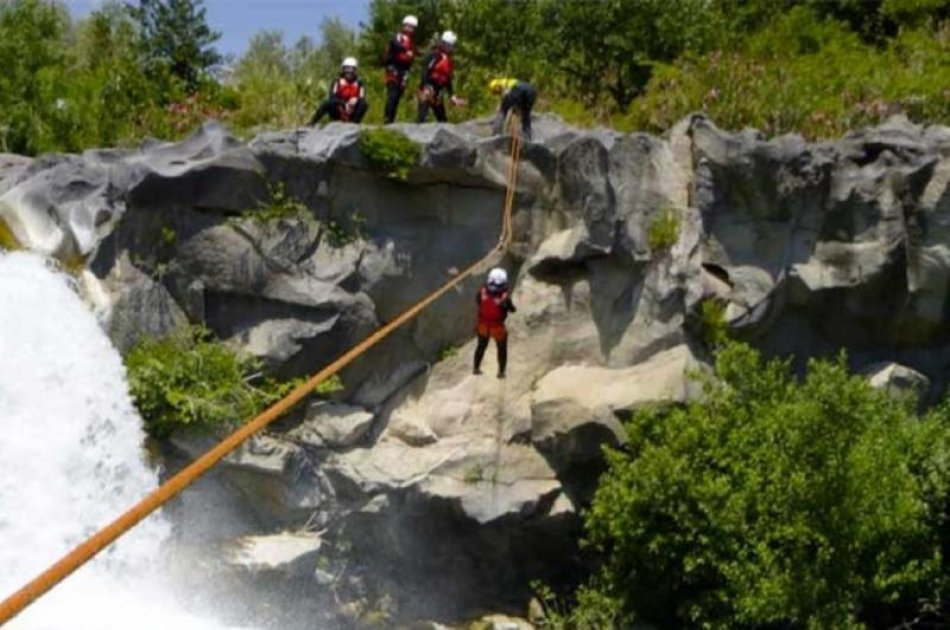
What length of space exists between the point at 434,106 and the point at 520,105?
5.16 ft

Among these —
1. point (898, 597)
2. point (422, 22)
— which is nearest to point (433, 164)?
point (898, 597)

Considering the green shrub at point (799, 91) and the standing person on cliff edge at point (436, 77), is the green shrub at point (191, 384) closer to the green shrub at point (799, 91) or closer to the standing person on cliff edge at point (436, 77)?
the standing person on cliff edge at point (436, 77)

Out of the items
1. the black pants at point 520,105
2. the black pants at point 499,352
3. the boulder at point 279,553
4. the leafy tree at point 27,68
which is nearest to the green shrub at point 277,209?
the black pants at point 499,352

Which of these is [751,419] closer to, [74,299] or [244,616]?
[244,616]

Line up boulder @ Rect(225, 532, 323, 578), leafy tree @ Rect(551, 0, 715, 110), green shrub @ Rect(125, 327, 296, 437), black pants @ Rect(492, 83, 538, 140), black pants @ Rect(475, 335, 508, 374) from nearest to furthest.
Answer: green shrub @ Rect(125, 327, 296, 437), boulder @ Rect(225, 532, 323, 578), black pants @ Rect(475, 335, 508, 374), black pants @ Rect(492, 83, 538, 140), leafy tree @ Rect(551, 0, 715, 110)

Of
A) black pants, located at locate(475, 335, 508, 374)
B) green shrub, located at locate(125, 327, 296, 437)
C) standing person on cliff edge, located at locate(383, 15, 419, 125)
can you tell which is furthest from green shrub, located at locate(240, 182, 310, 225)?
black pants, located at locate(475, 335, 508, 374)

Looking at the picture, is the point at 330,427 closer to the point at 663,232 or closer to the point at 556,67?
the point at 663,232

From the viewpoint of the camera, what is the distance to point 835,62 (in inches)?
973

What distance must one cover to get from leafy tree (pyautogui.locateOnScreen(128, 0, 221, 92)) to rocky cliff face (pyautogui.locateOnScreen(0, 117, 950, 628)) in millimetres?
8401

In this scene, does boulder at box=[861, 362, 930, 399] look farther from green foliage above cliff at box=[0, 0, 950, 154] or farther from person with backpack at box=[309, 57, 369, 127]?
person with backpack at box=[309, 57, 369, 127]

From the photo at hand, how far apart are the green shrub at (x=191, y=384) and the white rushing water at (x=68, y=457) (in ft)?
0.76

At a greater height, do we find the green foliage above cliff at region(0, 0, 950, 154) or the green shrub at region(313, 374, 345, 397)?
the green foliage above cliff at region(0, 0, 950, 154)

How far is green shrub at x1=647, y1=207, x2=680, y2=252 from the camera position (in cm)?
1739

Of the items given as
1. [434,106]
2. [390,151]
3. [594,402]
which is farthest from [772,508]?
[434,106]
